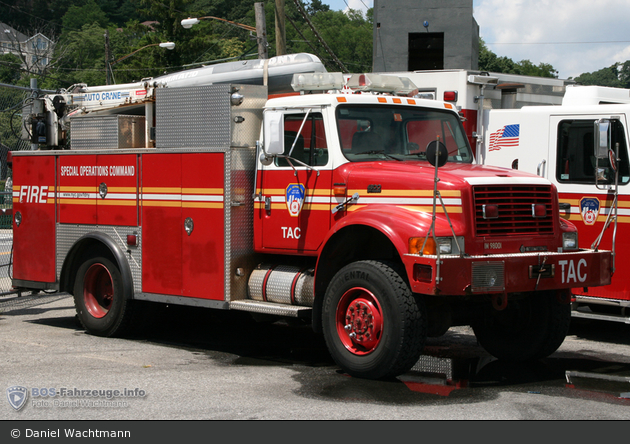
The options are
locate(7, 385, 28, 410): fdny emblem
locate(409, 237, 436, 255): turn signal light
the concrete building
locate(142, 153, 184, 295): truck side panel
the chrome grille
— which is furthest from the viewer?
the concrete building

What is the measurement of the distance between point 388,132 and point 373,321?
2.07m

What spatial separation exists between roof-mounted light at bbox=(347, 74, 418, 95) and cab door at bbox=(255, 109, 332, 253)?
25.8 inches

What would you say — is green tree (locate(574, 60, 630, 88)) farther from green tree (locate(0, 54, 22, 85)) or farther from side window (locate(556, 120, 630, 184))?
side window (locate(556, 120, 630, 184))

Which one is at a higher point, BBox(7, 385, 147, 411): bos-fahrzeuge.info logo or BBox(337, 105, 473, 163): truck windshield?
BBox(337, 105, 473, 163): truck windshield

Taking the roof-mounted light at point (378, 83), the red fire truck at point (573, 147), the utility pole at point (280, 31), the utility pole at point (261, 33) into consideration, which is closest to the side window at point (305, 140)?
the roof-mounted light at point (378, 83)

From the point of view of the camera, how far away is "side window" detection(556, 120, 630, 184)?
9211mm

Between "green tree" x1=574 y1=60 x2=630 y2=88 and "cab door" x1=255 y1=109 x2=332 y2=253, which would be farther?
"green tree" x1=574 y1=60 x2=630 y2=88

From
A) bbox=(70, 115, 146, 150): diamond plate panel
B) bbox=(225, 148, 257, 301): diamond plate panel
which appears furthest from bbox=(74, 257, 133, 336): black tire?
bbox=(225, 148, 257, 301): diamond plate panel

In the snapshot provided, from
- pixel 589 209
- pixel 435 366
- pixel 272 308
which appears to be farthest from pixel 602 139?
pixel 272 308

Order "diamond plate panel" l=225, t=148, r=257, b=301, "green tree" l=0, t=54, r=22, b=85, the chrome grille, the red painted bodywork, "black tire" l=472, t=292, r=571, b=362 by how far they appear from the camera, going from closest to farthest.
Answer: the chrome grille, "black tire" l=472, t=292, r=571, b=362, "diamond plate panel" l=225, t=148, r=257, b=301, the red painted bodywork, "green tree" l=0, t=54, r=22, b=85

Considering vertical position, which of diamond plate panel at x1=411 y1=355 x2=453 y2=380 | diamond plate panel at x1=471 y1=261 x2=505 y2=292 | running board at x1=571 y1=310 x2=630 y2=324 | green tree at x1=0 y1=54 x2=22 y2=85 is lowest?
diamond plate panel at x1=411 y1=355 x2=453 y2=380

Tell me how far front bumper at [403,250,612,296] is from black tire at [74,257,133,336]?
13.6 ft
